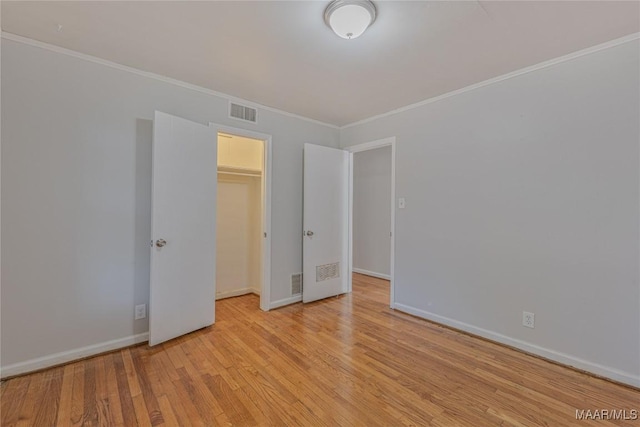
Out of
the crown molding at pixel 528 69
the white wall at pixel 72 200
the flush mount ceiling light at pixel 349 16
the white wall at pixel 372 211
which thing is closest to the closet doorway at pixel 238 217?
the white wall at pixel 72 200

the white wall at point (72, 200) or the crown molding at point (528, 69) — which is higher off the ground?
the crown molding at point (528, 69)

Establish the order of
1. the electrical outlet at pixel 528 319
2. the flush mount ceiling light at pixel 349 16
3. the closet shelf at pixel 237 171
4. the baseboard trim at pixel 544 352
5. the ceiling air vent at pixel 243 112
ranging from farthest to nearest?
1. the closet shelf at pixel 237 171
2. the ceiling air vent at pixel 243 112
3. the electrical outlet at pixel 528 319
4. the baseboard trim at pixel 544 352
5. the flush mount ceiling light at pixel 349 16

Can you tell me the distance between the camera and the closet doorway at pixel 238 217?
3.69m

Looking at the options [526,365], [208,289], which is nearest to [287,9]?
[208,289]

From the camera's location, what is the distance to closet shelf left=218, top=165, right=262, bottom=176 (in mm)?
3571

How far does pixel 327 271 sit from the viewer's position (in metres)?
3.81

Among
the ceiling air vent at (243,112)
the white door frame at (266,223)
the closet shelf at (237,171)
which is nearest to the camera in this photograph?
the ceiling air vent at (243,112)

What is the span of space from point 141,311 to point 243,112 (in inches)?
87.4

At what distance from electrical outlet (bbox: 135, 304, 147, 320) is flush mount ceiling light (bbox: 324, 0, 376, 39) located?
2.69m

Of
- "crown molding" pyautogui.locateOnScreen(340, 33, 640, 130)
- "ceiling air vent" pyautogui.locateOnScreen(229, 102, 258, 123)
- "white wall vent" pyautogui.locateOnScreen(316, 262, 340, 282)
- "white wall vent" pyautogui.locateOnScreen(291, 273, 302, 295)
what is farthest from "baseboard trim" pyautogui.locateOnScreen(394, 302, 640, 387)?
"ceiling air vent" pyautogui.locateOnScreen(229, 102, 258, 123)

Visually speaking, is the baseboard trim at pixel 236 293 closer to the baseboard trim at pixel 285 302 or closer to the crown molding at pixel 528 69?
the baseboard trim at pixel 285 302

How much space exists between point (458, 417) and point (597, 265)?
5.09 feet

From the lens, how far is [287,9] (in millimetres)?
1711

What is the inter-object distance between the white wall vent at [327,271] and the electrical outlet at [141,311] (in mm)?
1935
